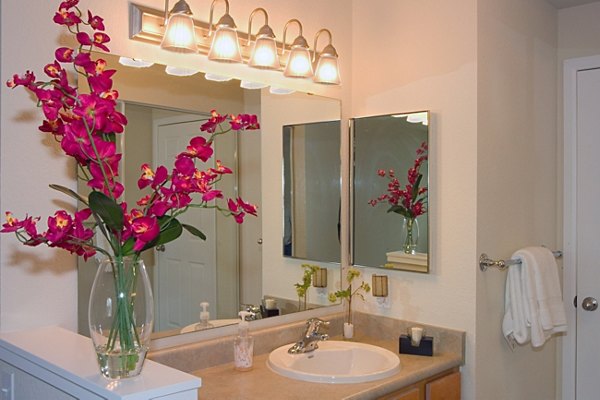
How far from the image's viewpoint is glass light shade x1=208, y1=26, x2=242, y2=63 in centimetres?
208

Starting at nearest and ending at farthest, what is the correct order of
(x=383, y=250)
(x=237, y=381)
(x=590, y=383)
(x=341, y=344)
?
(x=237, y=381) < (x=341, y=344) < (x=383, y=250) < (x=590, y=383)

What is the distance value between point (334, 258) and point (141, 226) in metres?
1.50

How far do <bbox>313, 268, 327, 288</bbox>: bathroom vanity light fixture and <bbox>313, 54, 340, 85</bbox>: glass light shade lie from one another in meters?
0.80

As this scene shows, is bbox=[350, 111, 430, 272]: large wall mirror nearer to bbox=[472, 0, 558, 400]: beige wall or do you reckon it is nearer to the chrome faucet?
bbox=[472, 0, 558, 400]: beige wall

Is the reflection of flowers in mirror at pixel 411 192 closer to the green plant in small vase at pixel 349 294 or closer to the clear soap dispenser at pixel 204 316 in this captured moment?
the green plant in small vase at pixel 349 294

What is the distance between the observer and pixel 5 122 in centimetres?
168

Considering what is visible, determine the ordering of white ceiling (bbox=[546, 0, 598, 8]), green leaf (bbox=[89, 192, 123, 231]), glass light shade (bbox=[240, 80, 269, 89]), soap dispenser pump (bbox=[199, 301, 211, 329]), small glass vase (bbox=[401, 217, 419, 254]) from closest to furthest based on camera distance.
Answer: green leaf (bbox=[89, 192, 123, 231]), soap dispenser pump (bbox=[199, 301, 211, 329]), glass light shade (bbox=[240, 80, 269, 89]), small glass vase (bbox=[401, 217, 419, 254]), white ceiling (bbox=[546, 0, 598, 8])

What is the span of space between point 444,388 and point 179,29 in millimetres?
1583

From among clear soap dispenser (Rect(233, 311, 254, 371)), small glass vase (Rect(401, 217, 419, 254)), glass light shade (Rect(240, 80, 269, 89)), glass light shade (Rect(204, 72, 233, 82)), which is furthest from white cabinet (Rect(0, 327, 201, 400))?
small glass vase (Rect(401, 217, 419, 254))

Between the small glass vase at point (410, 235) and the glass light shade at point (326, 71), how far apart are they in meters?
0.65

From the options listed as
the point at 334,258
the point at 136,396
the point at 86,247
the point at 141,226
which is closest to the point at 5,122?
the point at 86,247

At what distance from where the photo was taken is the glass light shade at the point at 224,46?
208 cm

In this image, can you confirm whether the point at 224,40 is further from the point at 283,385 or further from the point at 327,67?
the point at 283,385

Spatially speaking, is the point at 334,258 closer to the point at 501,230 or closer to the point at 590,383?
the point at 501,230
